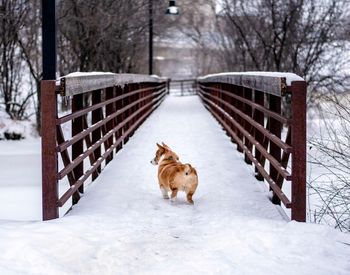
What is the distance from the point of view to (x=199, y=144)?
415 inches

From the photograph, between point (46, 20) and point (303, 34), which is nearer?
point (46, 20)

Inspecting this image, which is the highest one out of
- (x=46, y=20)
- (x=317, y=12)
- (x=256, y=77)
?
A: (x=317, y=12)

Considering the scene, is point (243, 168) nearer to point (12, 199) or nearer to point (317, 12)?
point (12, 199)

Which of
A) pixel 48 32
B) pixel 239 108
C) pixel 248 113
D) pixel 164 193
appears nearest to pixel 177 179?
pixel 164 193

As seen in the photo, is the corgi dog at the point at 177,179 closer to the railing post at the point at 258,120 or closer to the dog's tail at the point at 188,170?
the dog's tail at the point at 188,170

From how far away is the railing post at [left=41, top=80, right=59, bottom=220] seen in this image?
4.98 metres

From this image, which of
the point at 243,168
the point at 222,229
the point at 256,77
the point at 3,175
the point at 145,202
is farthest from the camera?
the point at 3,175

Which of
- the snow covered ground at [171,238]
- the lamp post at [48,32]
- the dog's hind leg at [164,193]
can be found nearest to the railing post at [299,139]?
the snow covered ground at [171,238]

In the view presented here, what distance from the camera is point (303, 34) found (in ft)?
59.2

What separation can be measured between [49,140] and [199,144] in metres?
5.73

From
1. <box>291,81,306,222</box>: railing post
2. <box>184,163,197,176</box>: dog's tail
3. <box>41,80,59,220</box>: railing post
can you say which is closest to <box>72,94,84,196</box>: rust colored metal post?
<box>41,80,59,220</box>: railing post

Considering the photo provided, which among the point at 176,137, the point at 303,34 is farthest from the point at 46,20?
the point at 303,34

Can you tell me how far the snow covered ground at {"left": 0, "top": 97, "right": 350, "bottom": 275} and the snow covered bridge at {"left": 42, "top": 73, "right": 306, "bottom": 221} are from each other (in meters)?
0.12

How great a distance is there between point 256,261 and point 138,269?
31.1 inches
